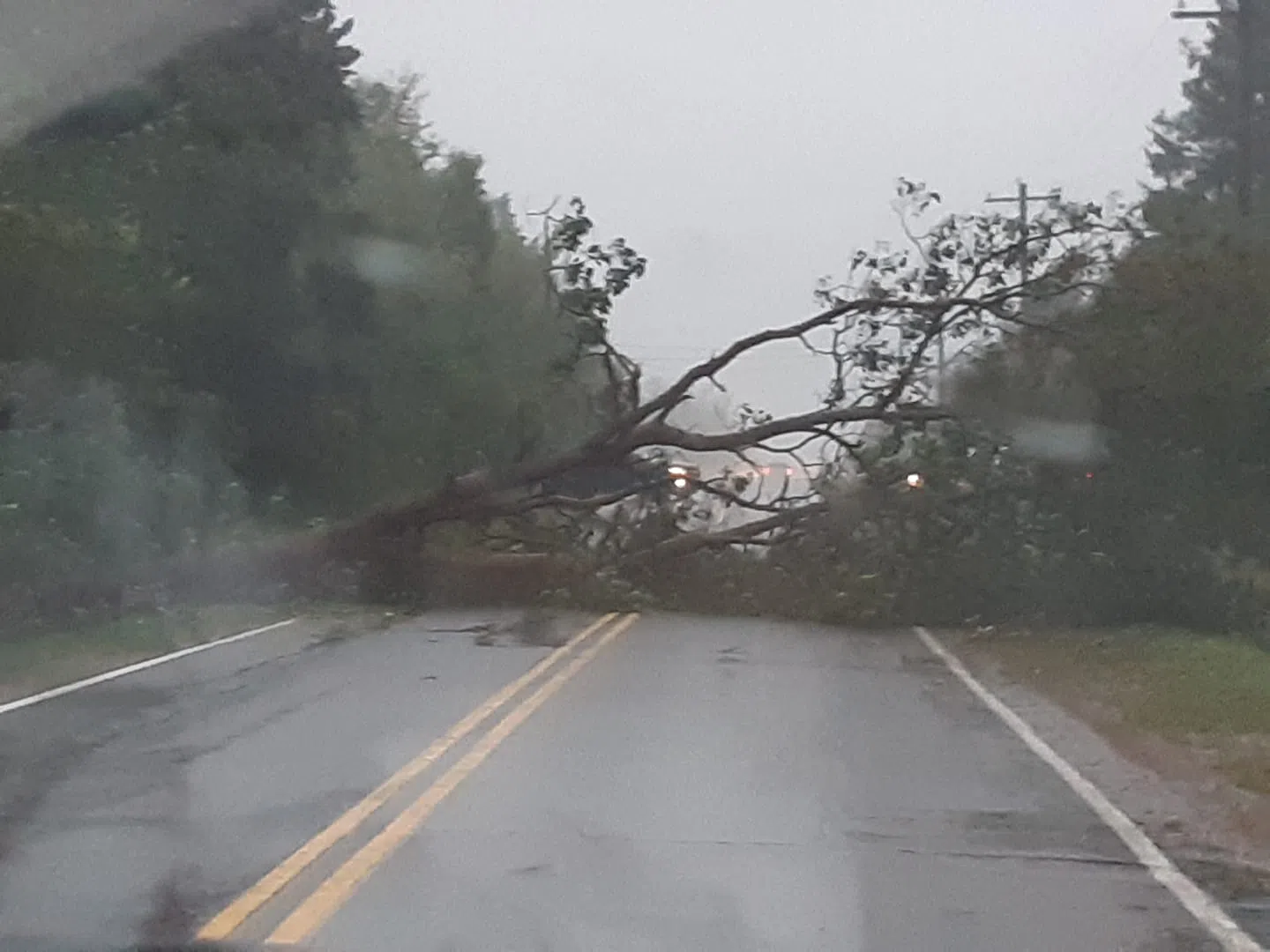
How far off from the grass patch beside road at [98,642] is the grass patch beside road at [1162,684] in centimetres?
920

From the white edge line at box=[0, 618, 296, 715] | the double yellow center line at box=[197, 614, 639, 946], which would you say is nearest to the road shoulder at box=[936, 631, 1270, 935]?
the double yellow center line at box=[197, 614, 639, 946]

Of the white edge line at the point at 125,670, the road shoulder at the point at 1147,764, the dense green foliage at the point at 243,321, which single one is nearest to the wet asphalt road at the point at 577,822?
the white edge line at the point at 125,670

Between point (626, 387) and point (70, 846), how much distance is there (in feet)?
77.9

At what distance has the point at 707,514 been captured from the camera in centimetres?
3412

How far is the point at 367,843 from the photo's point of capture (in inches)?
407

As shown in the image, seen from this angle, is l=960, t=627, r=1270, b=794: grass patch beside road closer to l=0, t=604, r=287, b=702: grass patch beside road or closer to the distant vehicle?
the distant vehicle

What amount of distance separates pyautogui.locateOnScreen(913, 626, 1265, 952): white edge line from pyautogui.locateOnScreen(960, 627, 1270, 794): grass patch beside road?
863mm

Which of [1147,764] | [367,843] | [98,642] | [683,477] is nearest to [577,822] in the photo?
[367,843]

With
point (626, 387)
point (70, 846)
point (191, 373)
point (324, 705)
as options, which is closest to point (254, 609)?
point (191, 373)

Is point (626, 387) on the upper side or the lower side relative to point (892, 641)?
upper

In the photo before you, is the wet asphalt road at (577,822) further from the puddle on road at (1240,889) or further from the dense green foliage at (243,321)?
the dense green foliage at (243,321)

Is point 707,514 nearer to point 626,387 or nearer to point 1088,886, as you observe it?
point 626,387

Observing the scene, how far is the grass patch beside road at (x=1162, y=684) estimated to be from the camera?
16.2 m

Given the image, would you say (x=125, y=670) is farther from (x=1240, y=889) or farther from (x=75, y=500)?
(x=1240, y=889)
